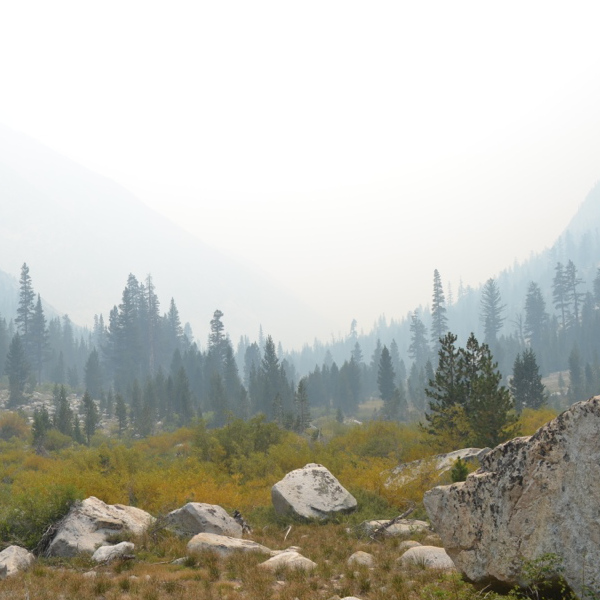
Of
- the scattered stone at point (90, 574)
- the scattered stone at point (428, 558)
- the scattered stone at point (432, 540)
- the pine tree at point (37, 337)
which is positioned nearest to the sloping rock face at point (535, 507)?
the scattered stone at point (428, 558)

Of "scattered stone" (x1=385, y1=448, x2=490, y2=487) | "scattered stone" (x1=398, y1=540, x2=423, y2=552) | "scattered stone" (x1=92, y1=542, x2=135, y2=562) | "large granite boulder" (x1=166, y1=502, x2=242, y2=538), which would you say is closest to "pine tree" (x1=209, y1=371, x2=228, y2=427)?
"scattered stone" (x1=385, y1=448, x2=490, y2=487)

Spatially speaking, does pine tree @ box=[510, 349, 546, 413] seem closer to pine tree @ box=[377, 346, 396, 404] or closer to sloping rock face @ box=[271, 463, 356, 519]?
sloping rock face @ box=[271, 463, 356, 519]

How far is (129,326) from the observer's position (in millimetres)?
Result: 96688

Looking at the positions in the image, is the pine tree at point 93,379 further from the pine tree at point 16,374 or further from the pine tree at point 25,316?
the pine tree at point 16,374

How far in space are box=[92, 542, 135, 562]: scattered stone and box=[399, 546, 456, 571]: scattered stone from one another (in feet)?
21.0

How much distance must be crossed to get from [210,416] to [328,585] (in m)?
63.5

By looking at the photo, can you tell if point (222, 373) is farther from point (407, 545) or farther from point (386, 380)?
point (407, 545)

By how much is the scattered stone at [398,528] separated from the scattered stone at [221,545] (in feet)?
12.4

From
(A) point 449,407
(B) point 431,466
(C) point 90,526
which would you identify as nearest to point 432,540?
(B) point 431,466

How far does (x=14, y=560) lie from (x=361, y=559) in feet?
26.0

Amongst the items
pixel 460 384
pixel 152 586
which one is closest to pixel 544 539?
pixel 152 586

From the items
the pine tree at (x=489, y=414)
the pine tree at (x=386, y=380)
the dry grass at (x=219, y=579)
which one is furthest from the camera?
the pine tree at (x=386, y=380)

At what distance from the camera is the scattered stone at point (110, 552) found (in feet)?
38.1

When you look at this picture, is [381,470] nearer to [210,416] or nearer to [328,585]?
[328,585]
